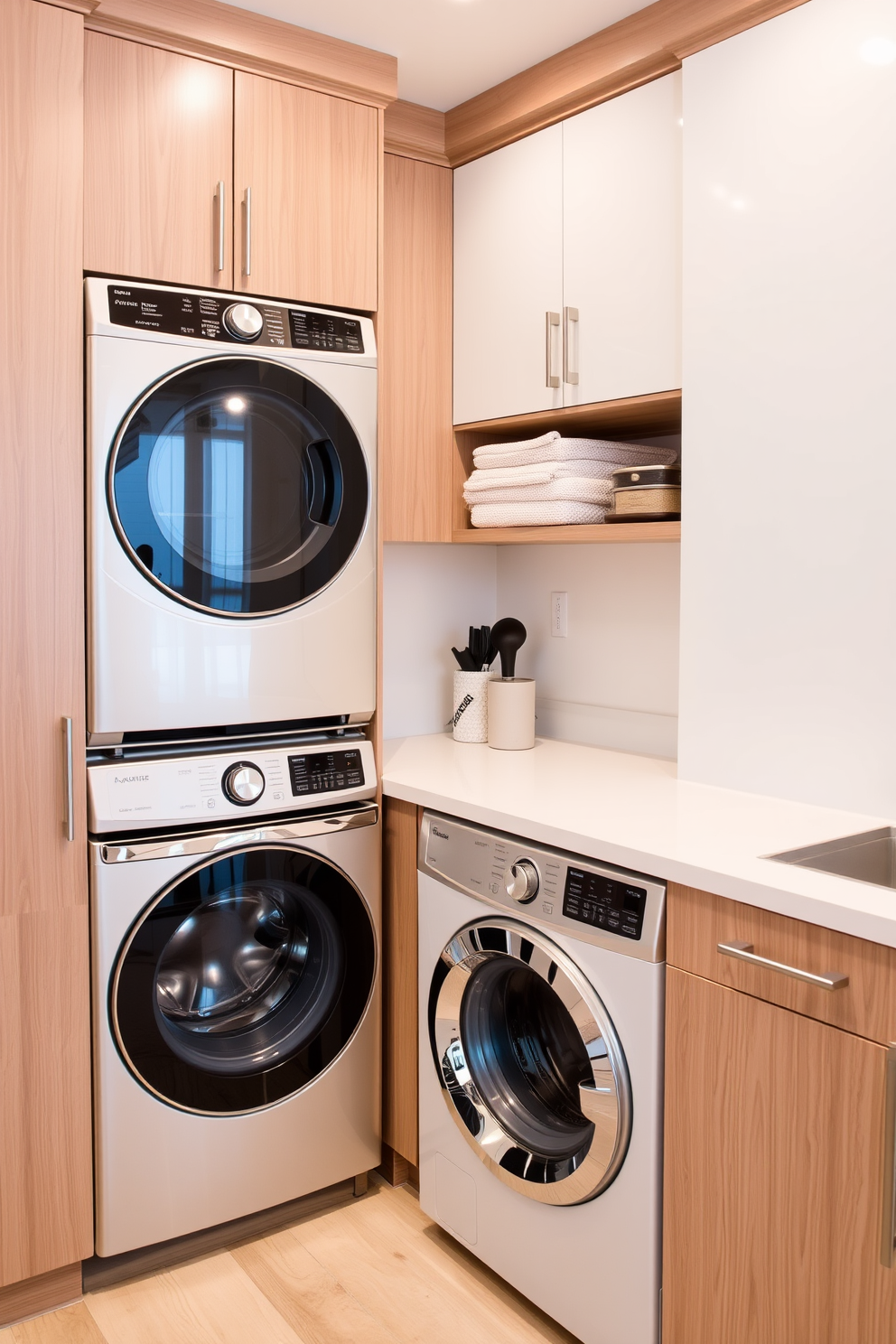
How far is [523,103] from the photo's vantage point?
2.33 m

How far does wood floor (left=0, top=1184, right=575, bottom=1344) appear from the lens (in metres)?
1.88

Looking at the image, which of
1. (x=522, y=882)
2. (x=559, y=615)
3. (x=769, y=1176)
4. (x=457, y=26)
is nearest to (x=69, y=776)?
(x=522, y=882)

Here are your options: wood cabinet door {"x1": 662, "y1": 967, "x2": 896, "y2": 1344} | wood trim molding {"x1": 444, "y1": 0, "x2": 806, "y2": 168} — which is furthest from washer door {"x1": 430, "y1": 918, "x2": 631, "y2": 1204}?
wood trim molding {"x1": 444, "y1": 0, "x2": 806, "y2": 168}

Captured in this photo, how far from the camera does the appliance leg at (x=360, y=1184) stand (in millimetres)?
2275

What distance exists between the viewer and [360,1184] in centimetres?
228

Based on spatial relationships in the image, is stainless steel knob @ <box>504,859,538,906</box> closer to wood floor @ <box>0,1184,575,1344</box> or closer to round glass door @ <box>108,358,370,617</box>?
round glass door @ <box>108,358,370,617</box>

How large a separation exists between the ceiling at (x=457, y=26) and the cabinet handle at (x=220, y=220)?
1.17 feet

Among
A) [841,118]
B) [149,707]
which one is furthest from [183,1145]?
[841,118]

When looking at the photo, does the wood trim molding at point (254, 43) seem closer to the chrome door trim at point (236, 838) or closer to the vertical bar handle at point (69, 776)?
the vertical bar handle at point (69, 776)

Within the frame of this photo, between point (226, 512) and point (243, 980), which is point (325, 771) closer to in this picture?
point (243, 980)

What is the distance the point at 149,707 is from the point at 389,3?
1396 millimetres

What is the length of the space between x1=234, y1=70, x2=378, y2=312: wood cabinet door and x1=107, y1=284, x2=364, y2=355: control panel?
43 millimetres

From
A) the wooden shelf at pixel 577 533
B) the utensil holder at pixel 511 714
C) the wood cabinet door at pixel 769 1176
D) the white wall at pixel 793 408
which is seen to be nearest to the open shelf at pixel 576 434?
the wooden shelf at pixel 577 533

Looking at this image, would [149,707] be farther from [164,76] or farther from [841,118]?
[841,118]
